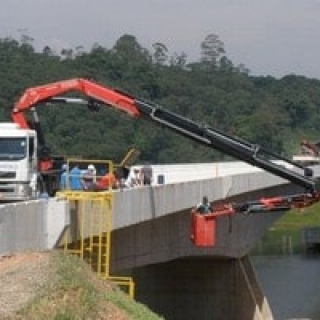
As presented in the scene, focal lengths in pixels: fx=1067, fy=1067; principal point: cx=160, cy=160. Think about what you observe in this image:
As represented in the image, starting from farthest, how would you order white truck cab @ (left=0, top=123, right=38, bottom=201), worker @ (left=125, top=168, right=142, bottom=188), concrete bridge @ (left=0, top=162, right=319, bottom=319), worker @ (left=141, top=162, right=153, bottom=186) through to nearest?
worker @ (left=141, top=162, right=153, bottom=186) → worker @ (left=125, top=168, right=142, bottom=188) → white truck cab @ (left=0, top=123, right=38, bottom=201) → concrete bridge @ (left=0, top=162, right=319, bottom=319)

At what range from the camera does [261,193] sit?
49.1m

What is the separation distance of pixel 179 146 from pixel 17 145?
270ft

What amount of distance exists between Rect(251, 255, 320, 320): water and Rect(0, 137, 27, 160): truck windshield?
27459mm

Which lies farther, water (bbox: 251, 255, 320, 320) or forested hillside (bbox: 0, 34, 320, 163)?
forested hillside (bbox: 0, 34, 320, 163)

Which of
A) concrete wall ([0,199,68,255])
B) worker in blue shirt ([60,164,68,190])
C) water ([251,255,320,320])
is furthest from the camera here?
water ([251,255,320,320])

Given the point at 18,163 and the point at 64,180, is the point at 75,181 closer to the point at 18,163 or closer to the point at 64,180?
the point at 64,180

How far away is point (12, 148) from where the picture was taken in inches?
1164

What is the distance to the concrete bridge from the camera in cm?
2425

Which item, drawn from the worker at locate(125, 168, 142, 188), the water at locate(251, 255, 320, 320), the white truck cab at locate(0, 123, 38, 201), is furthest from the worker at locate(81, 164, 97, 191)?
the water at locate(251, 255, 320, 320)

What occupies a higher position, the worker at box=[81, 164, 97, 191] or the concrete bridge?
the worker at box=[81, 164, 97, 191]

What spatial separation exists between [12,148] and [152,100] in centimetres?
9170

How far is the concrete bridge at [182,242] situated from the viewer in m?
24.2

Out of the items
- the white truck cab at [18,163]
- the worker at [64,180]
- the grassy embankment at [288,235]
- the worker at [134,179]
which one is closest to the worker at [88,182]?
the worker at [64,180]

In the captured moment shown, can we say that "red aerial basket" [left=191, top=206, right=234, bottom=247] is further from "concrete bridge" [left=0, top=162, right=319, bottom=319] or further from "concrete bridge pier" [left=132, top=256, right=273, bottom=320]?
"concrete bridge pier" [left=132, top=256, right=273, bottom=320]
